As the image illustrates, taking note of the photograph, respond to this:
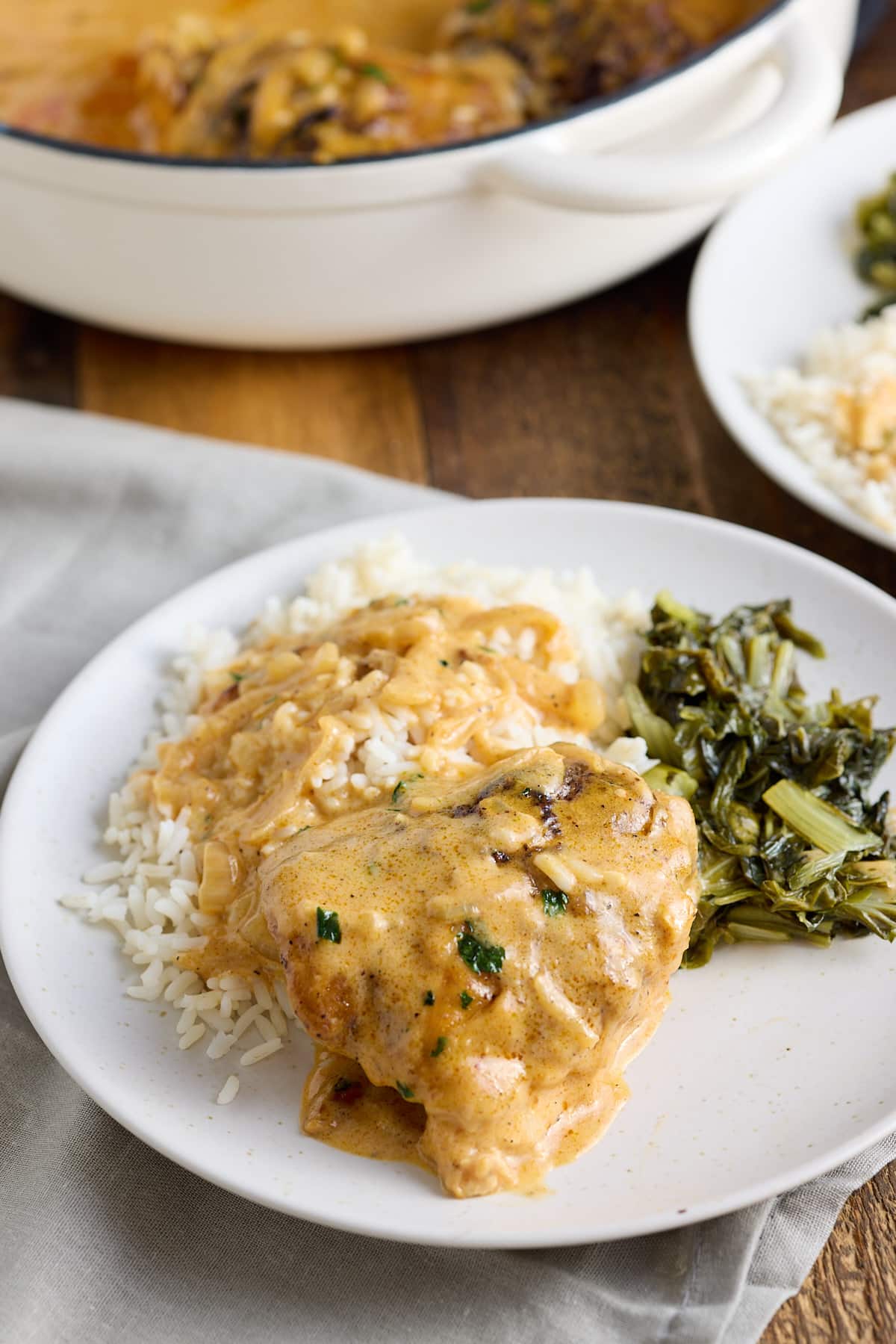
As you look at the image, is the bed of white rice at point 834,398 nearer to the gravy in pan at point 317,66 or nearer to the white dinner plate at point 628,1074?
the white dinner plate at point 628,1074

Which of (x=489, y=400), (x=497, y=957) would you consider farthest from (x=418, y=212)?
(x=497, y=957)

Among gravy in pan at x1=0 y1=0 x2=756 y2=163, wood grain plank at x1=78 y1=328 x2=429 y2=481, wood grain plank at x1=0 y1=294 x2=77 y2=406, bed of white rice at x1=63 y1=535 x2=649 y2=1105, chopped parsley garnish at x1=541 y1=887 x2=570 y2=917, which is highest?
gravy in pan at x1=0 y1=0 x2=756 y2=163

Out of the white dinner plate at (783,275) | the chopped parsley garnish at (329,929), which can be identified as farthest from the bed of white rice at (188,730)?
the white dinner plate at (783,275)

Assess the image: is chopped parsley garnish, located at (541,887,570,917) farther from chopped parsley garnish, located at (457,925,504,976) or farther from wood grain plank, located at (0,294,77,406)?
wood grain plank, located at (0,294,77,406)

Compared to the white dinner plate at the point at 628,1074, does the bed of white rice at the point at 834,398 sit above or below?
above

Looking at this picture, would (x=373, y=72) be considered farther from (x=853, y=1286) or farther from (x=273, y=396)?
(x=853, y=1286)

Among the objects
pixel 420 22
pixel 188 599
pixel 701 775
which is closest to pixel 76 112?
pixel 420 22

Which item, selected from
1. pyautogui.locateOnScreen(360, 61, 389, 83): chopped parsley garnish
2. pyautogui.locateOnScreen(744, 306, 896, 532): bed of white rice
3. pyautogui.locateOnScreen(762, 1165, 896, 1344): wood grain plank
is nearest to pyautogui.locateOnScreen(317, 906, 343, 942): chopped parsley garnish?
pyautogui.locateOnScreen(762, 1165, 896, 1344): wood grain plank
